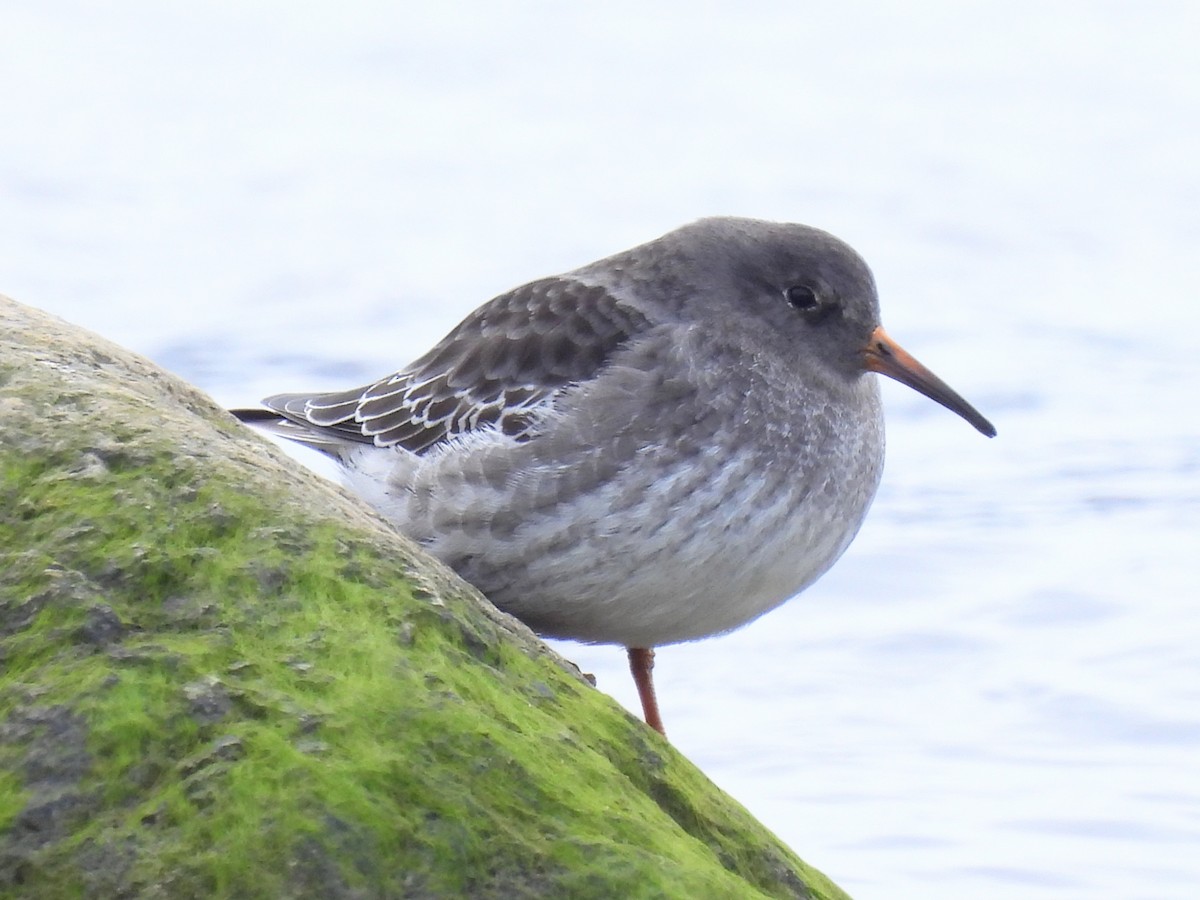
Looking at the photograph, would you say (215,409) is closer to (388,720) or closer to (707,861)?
(388,720)

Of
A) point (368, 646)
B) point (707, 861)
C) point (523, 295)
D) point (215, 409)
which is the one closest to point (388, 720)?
point (368, 646)

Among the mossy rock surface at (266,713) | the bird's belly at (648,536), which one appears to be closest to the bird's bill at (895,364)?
the bird's belly at (648,536)

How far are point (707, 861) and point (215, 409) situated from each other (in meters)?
2.07

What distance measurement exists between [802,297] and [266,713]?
416cm

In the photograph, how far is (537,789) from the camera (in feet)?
14.0

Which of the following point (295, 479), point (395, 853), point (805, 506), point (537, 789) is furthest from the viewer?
point (805, 506)

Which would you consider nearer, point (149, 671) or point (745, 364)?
point (149, 671)

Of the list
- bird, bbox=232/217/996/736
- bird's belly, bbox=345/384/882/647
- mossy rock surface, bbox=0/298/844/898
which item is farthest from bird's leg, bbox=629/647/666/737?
mossy rock surface, bbox=0/298/844/898

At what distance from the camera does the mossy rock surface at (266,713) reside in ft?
12.8

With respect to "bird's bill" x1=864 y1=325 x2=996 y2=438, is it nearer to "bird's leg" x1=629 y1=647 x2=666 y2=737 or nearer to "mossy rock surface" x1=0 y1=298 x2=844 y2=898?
"bird's leg" x1=629 y1=647 x2=666 y2=737

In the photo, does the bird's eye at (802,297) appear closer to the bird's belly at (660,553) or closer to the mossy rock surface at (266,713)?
the bird's belly at (660,553)

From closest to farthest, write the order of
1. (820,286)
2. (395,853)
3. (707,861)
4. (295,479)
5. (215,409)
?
(395,853), (707,861), (295,479), (215,409), (820,286)

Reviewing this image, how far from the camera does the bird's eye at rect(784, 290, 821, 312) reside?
771 centimetres

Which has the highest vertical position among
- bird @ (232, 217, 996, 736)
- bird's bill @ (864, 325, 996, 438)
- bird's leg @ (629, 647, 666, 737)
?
bird's bill @ (864, 325, 996, 438)
